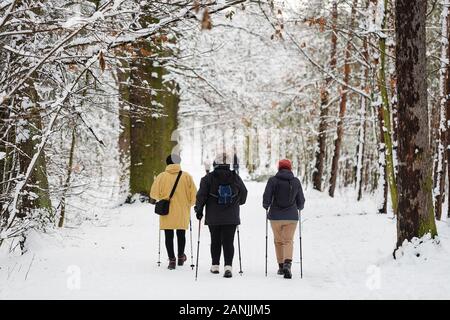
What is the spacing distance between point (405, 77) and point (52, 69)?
5.69 m

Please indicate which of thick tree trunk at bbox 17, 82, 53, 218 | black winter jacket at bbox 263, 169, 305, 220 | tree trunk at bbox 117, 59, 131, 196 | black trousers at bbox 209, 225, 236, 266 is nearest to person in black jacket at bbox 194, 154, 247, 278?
black trousers at bbox 209, 225, 236, 266

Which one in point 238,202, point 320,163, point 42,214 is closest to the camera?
point 238,202

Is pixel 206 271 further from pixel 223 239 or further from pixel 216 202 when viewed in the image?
pixel 216 202

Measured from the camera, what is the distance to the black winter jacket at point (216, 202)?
299 inches

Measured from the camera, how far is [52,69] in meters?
8.02

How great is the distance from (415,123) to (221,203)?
3.32 metres

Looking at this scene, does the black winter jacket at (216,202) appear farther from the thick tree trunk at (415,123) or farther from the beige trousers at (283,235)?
the thick tree trunk at (415,123)

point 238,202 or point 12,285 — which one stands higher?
point 238,202

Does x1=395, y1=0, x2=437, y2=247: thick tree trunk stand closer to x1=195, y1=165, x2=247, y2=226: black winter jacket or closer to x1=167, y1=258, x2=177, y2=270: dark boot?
x1=195, y1=165, x2=247, y2=226: black winter jacket

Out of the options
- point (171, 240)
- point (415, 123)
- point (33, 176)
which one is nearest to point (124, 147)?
point (33, 176)

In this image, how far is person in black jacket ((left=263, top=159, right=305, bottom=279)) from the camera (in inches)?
312

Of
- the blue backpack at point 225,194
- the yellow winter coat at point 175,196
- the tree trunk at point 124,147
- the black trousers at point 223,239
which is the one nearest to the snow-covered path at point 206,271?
the black trousers at point 223,239
